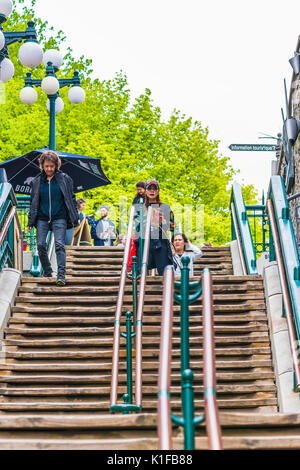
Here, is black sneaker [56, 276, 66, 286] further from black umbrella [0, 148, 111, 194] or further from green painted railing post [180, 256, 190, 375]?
green painted railing post [180, 256, 190, 375]

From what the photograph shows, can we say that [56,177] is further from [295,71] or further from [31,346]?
[295,71]

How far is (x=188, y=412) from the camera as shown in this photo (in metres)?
3.43

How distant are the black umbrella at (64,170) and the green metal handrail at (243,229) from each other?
305cm

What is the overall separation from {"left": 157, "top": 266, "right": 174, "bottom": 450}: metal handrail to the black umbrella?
9.77 m

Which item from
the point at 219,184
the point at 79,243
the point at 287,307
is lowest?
the point at 287,307

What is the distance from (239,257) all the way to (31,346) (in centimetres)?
466

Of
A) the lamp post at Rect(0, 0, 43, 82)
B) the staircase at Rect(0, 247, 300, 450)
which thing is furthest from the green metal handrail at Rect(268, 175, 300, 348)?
the lamp post at Rect(0, 0, 43, 82)

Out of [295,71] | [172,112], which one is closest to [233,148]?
[295,71]

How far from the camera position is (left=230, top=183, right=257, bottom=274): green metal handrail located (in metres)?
10.6

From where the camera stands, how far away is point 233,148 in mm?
15492

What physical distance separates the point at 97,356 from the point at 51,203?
97.3 inches

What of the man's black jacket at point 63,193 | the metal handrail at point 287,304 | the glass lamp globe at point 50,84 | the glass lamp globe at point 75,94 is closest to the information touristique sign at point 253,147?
the glass lamp globe at point 75,94
